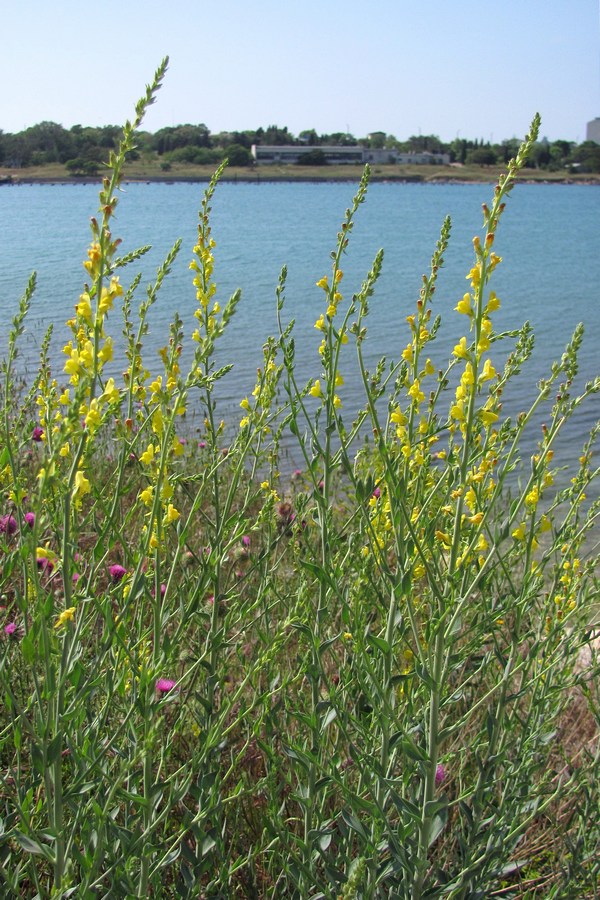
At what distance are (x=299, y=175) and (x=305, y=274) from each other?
7875cm

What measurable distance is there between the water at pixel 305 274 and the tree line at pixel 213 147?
463cm

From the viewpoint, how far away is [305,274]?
2267cm

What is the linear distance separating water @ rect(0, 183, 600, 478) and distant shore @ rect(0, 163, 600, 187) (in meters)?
32.3

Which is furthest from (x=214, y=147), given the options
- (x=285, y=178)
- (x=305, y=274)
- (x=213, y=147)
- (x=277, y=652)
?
(x=277, y=652)

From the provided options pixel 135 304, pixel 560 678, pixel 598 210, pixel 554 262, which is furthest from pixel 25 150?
pixel 560 678

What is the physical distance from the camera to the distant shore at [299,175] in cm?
8012

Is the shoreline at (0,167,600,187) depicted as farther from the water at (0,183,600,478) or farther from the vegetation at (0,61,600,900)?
the vegetation at (0,61,600,900)

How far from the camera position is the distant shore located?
80.1 meters

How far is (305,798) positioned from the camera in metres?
2.05

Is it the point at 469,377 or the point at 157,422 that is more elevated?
the point at 469,377

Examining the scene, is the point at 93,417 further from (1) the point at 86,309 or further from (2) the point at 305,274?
(2) the point at 305,274

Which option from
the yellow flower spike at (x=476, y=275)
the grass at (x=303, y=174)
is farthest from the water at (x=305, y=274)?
the grass at (x=303, y=174)

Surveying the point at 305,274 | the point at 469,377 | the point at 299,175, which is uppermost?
the point at 469,377

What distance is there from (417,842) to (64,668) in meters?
0.89
